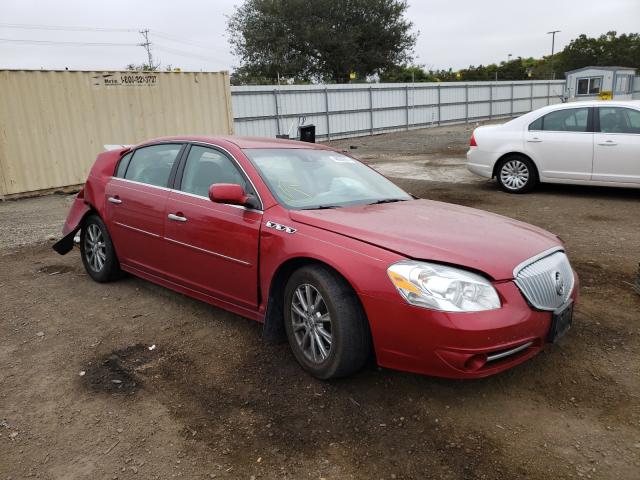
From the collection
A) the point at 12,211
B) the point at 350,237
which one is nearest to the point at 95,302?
the point at 350,237

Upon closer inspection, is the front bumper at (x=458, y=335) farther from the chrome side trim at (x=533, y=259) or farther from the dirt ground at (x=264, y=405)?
the dirt ground at (x=264, y=405)

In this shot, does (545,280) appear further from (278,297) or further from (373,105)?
(373,105)

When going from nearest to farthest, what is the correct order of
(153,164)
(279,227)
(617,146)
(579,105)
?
(279,227)
(153,164)
(617,146)
(579,105)

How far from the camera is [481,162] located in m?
9.78

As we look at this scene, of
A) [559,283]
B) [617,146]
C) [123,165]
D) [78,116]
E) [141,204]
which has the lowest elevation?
[559,283]

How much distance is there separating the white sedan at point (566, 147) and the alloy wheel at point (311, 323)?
7.00 metres

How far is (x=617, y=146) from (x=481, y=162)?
220cm

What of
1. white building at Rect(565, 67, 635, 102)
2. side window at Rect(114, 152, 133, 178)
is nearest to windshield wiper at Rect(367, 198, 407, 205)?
side window at Rect(114, 152, 133, 178)

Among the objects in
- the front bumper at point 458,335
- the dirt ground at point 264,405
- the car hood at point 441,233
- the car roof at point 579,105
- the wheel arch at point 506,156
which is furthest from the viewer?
the wheel arch at point 506,156

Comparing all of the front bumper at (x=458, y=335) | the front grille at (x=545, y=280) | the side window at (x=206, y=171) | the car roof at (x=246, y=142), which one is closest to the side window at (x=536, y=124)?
the car roof at (x=246, y=142)

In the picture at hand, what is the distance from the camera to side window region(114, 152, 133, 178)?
A: 507 centimetres

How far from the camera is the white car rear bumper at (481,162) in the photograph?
31.7ft

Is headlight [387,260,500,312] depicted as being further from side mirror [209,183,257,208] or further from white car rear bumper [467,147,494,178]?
white car rear bumper [467,147,494,178]

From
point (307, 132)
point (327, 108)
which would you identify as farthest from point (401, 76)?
point (307, 132)
